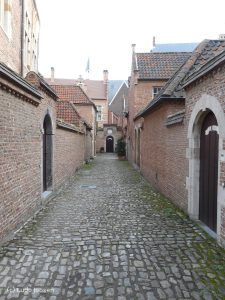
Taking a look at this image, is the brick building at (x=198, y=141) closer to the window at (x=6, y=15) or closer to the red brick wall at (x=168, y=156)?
the red brick wall at (x=168, y=156)

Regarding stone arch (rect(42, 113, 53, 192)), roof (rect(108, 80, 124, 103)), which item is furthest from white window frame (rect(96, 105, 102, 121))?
stone arch (rect(42, 113, 53, 192))

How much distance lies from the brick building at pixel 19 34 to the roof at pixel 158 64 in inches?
336

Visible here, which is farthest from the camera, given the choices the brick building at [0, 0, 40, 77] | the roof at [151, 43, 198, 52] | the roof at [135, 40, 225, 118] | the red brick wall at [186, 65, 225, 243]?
the roof at [151, 43, 198, 52]

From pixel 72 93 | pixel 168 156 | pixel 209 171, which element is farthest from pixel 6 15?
pixel 72 93

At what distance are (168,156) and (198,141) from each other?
2.73 m

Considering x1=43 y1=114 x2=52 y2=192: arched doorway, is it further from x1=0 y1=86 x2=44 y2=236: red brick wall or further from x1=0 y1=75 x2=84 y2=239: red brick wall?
x1=0 y1=86 x2=44 y2=236: red brick wall

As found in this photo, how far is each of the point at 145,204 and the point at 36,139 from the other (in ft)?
12.8

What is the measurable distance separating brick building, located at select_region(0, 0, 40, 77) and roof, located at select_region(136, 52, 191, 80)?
8.54m

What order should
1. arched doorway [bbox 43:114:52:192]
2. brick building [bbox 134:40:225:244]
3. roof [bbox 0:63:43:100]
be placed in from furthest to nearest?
arched doorway [bbox 43:114:52:192]
brick building [bbox 134:40:225:244]
roof [bbox 0:63:43:100]

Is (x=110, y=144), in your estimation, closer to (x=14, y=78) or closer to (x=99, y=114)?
(x=99, y=114)

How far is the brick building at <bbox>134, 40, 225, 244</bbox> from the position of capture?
5.45 meters

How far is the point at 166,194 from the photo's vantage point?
32.6 feet

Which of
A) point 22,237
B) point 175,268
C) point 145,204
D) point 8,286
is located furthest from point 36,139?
point 175,268

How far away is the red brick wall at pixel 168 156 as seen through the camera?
819 cm
